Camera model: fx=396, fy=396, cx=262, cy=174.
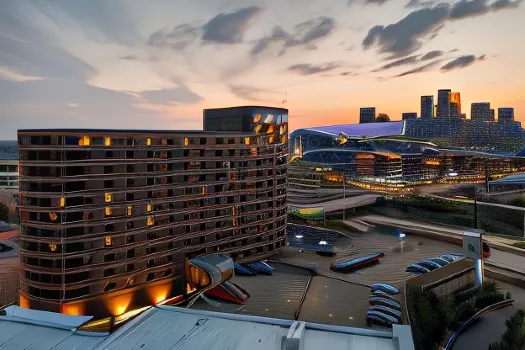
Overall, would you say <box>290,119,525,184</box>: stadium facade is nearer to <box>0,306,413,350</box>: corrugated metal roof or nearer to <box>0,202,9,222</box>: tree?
<box>0,202,9,222</box>: tree

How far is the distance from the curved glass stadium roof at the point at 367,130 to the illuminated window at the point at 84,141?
93.4m

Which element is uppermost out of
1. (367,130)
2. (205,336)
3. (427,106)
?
(427,106)

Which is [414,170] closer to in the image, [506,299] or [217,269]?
[506,299]

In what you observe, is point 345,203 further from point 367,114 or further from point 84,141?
point 367,114

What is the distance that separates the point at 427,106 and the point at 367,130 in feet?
225

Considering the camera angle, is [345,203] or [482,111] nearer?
[345,203]

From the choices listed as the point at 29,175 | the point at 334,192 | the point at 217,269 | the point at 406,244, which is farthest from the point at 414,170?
the point at 29,175

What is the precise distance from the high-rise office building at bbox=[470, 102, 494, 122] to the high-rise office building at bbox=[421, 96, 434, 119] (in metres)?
15.5

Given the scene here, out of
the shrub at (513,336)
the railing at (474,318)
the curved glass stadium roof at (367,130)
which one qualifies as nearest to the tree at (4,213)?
the railing at (474,318)

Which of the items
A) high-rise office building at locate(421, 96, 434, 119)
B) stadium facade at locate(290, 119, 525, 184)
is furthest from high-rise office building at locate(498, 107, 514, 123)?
stadium facade at locate(290, 119, 525, 184)

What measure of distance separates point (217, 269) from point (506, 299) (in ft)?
69.8

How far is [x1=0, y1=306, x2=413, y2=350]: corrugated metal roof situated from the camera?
16.2 m

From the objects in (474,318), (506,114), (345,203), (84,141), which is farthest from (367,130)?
(84,141)

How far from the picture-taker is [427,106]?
553ft
